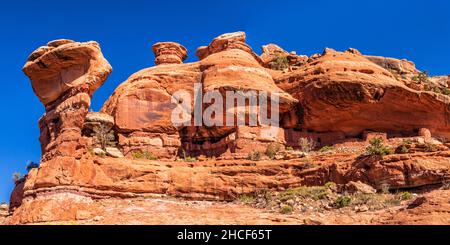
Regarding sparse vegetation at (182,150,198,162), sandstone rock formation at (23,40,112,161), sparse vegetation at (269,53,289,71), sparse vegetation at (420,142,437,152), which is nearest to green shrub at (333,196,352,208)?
sparse vegetation at (420,142,437,152)

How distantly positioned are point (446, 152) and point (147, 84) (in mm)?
21051

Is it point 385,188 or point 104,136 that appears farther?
point 104,136

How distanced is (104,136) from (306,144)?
42.3ft

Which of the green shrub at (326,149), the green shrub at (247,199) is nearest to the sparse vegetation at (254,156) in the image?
the green shrub at (247,199)

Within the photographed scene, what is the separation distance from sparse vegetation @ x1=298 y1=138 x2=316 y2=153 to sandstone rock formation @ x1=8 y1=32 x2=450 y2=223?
206 millimetres

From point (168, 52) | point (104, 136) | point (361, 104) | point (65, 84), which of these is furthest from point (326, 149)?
point (168, 52)

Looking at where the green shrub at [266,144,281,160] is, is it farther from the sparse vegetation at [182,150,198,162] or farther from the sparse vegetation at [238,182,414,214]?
the sparse vegetation at [238,182,414,214]

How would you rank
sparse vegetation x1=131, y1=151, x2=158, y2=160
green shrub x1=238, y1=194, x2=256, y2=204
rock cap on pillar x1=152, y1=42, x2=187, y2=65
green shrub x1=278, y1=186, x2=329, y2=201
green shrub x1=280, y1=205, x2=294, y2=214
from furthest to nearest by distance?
rock cap on pillar x1=152, y1=42, x2=187, y2=65 → sparse vegetation x1=131, y1=151, x2=158, y2=160 → green shrub x1=238, y1=194, x2=256, y2=204 → green shrub x1=278, y1=186, x2=329, y2=201 → green shrub x1=280, y1=205, x2=294, y2=214

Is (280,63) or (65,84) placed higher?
(280,63)

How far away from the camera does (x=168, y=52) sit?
169ft

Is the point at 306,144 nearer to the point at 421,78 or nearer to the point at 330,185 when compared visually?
the point at 330,185

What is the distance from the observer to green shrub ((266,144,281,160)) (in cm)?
3413

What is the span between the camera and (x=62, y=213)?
78.5 ft
